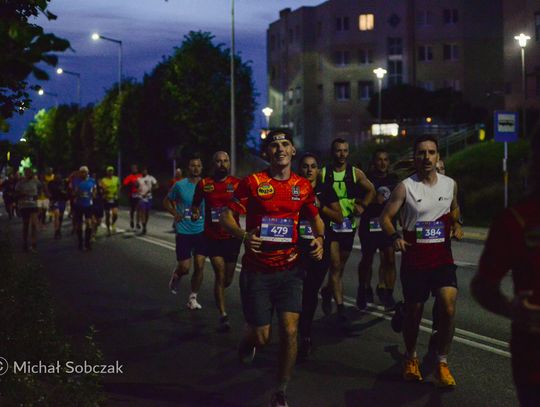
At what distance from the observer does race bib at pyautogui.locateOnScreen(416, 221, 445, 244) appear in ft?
25.0

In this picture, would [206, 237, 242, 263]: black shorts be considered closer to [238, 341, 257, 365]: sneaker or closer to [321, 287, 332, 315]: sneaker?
[321, 287, 332, 315]: sneaker

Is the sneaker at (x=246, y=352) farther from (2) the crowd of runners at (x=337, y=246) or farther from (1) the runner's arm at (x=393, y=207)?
(1) the runner's arm at (x=393, y=207)

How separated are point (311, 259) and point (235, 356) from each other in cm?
110

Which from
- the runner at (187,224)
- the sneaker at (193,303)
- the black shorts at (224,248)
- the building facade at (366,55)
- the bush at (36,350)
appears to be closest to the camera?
the bush at (36,350)

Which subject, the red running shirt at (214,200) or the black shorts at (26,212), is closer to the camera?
the red running shirt at (214,200)

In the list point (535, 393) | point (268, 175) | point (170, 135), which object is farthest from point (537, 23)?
point (535, 393)

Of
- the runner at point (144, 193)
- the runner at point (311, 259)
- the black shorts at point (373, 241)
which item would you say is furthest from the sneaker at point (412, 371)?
the runner at point (144, 193)

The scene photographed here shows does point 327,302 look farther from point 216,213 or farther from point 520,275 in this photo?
point 520,275

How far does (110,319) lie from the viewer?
11.5 m

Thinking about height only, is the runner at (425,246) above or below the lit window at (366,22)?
below

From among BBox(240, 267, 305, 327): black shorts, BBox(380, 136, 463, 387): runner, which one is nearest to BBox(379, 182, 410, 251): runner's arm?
BBox(380, 136, 463, 387): runner

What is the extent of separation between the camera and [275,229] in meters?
7.04

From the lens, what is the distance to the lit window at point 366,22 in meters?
84.4

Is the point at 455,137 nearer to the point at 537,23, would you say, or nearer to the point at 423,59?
the point at 537,23
